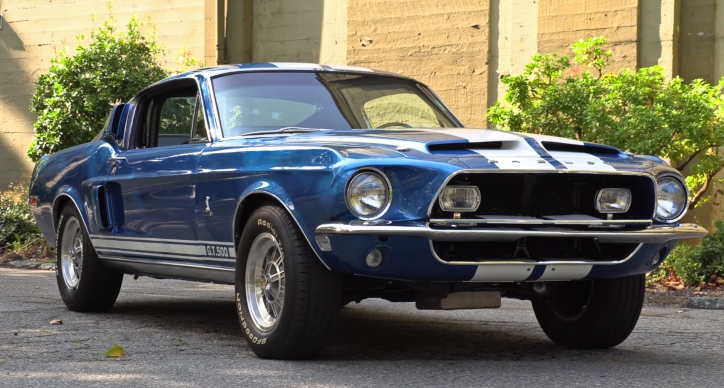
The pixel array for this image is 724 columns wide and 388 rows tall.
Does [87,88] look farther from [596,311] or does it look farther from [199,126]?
[596,311]

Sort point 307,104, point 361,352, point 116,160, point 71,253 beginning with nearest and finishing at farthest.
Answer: point 361,352, point 307,104, point 116,160, point 71,253

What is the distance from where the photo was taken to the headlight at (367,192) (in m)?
5.14

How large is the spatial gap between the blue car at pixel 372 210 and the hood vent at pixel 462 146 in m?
0.01

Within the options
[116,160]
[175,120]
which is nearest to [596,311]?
[175,120]

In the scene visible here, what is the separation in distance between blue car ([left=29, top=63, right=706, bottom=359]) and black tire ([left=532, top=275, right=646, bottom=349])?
10mm

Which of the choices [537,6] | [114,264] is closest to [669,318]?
[114,264]

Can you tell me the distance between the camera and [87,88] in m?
15.0

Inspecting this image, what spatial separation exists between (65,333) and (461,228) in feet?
9.12

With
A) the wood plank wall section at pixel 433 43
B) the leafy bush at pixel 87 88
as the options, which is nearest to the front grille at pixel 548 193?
the wood plank wall section at pixel 433 43

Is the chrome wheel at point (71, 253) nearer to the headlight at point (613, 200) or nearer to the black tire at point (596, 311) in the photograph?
the black tire at point (596, 311)

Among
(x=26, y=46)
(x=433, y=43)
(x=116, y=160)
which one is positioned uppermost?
(x=26, y=46)

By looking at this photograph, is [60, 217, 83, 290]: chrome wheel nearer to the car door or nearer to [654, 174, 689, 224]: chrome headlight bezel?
the car door

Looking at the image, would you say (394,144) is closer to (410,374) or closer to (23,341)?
Answer: (410,374)

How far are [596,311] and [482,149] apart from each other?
51.1 inches
